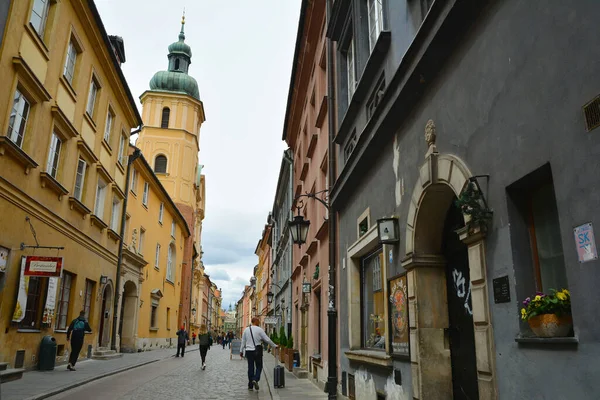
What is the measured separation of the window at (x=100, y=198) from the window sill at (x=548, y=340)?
Result: 1968cm

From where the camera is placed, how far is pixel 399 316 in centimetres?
739

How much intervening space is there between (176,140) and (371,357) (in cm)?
4452

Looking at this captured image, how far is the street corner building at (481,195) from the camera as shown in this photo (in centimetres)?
352

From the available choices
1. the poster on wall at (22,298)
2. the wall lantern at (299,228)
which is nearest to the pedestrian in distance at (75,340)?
the poster on wall at (22,298)

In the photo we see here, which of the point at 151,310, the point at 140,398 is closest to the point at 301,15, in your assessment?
the point at 140,398

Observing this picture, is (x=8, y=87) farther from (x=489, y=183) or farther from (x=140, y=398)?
(x=489, y=183)

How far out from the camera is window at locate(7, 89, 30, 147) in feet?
42.2

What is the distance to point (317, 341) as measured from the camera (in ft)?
52.7

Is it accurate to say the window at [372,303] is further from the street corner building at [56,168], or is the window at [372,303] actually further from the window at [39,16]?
the window at [39,16]

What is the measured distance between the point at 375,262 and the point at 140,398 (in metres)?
6.06

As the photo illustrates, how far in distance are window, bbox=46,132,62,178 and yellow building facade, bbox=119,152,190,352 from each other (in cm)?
1021

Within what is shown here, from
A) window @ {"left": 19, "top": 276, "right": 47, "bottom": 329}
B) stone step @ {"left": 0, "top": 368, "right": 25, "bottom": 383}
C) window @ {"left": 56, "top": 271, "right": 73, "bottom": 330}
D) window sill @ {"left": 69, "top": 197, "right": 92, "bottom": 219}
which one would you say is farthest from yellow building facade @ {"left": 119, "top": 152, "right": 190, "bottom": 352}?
stone step @ {"left": 0, "top": 368, "right": 25, "bottom": 383}

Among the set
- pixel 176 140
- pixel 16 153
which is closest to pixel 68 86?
pixel 16 153

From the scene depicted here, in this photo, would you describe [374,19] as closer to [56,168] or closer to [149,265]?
[56,168]
